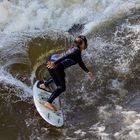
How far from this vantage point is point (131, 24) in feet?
39.1

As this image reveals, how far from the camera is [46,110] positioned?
29.6 feet

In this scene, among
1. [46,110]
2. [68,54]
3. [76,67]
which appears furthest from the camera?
[76,67]

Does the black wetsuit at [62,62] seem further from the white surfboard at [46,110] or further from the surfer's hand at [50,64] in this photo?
the white surfboard at [46,110]

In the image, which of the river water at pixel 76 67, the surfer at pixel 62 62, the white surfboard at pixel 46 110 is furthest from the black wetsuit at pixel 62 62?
the river water at pixel 76 67

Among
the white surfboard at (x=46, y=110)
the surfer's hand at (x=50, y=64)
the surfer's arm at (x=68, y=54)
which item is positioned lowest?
the white surfboard at (x=46, y=110)

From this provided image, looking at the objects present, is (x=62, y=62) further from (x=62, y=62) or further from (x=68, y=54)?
(x=68, y=54)

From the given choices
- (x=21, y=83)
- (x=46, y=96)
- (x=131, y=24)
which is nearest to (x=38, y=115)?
(x=46, y=96)

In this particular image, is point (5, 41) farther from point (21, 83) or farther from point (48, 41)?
point (21, 83)

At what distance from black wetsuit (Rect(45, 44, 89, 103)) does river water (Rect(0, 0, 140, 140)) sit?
0.61 meters

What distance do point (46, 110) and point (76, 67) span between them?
199 cm

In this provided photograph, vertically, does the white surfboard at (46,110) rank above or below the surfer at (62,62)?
below

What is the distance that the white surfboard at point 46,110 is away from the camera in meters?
8.78

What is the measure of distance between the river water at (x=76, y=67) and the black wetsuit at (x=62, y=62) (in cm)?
61

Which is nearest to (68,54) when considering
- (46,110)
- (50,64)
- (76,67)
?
(50,64)
